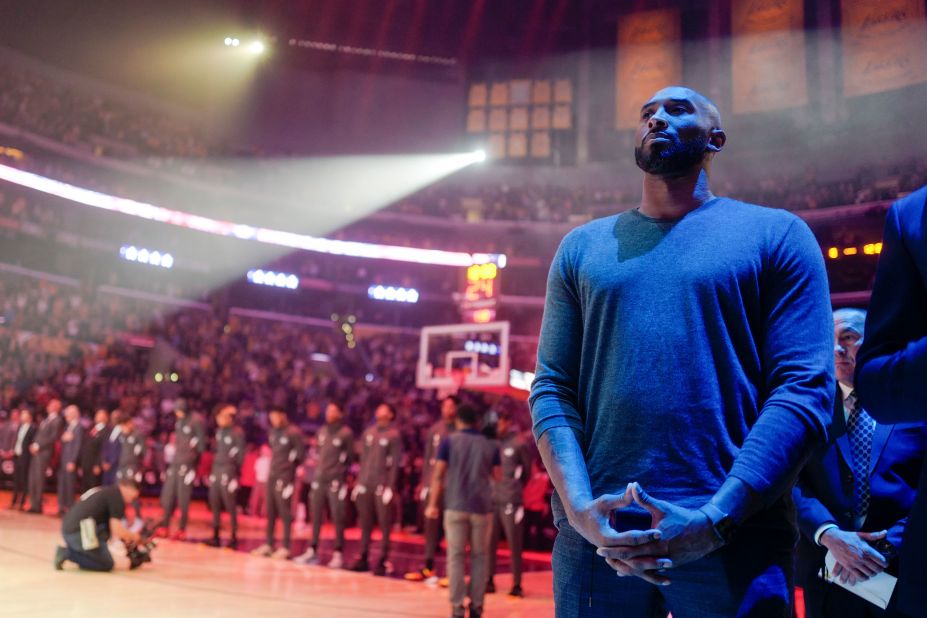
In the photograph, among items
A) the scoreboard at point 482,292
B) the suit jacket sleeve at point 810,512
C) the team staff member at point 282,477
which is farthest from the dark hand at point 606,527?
the scoreboard at point 482,292

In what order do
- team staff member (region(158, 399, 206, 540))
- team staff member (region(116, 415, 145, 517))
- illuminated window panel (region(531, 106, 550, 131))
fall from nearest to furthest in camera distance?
team staff member (region(158, 399, 206, 540)), team staff member (region(116, 415, 145, 517)), illuminated window panel (region(531, 106, 550, 131))

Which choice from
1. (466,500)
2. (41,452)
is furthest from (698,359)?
(41,452)

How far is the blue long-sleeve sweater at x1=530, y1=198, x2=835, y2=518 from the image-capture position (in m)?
1.56

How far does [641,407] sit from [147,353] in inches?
942

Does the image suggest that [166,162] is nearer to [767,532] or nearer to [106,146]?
[106,146]

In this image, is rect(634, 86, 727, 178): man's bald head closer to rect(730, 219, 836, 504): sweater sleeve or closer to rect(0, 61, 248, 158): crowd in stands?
rect(730, 219, 836, 504): sweater sleeve

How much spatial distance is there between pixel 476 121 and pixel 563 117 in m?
3.15

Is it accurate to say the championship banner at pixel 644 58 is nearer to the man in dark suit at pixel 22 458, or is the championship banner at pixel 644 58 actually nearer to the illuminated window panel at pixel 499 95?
the illuminated window panel at pixel 499 95

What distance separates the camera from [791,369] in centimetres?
160

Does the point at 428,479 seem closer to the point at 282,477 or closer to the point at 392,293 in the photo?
the point at 282,477

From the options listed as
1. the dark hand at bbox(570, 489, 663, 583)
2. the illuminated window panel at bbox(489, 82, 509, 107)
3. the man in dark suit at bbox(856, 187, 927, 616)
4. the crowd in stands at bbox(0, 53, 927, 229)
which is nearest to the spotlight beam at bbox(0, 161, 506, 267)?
the crowd in stands at bbox(0, 53, 927, 229)

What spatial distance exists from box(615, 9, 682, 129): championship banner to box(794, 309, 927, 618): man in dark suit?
19.8 m

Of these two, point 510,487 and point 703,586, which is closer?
point 703,586

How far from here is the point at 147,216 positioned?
78.1ft
